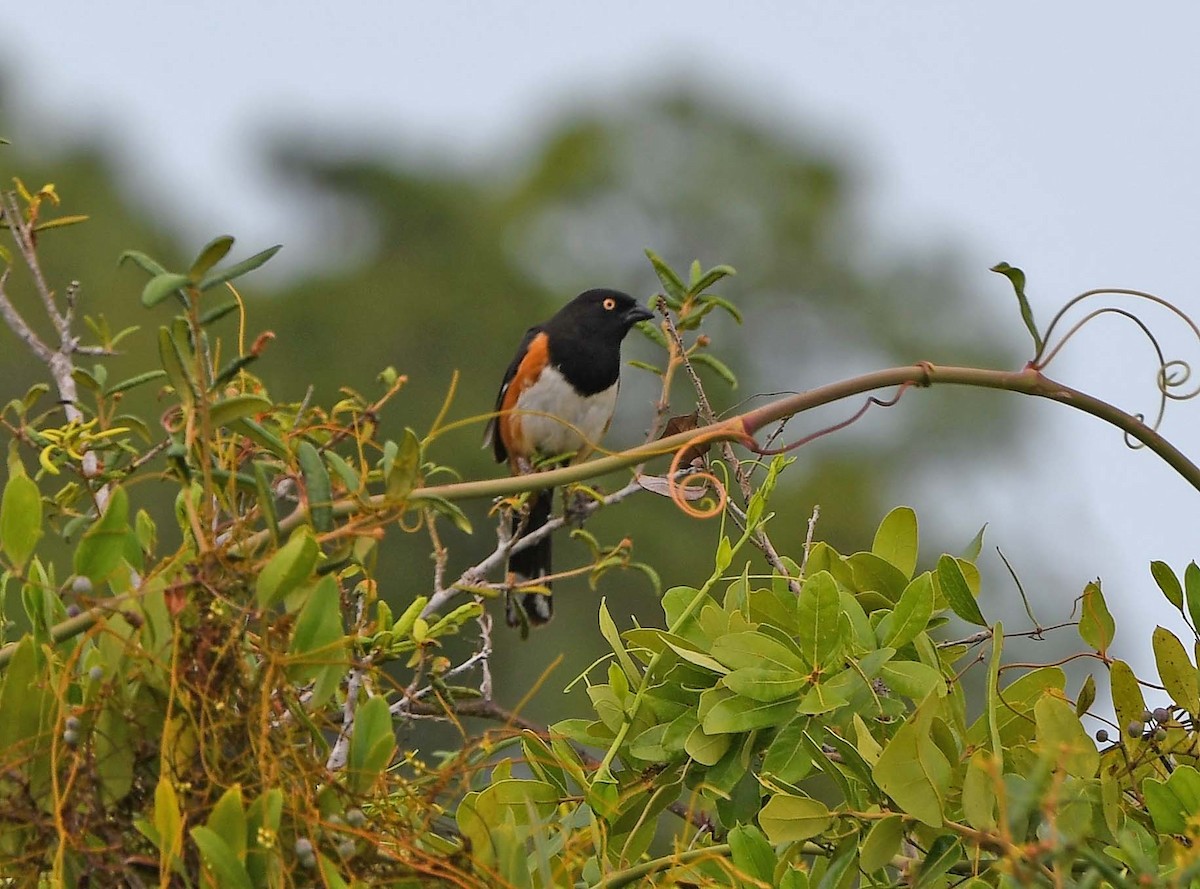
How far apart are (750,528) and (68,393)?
1227 mm

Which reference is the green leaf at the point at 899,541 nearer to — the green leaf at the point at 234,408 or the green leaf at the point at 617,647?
the green leaf at the point at 617,647

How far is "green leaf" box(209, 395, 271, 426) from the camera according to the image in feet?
5.20

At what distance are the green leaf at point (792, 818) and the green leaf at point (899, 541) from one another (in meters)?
0.47

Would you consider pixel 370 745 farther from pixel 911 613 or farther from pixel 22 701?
pixel 911 613

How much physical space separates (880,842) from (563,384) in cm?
431

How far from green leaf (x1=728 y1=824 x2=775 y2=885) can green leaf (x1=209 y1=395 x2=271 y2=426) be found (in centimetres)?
75

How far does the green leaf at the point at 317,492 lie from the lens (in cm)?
159

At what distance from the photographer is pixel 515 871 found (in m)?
1.60

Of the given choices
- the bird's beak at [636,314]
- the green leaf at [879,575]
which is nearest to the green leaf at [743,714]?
the green leaf at [879,575]

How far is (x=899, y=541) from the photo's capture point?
2.27 metres

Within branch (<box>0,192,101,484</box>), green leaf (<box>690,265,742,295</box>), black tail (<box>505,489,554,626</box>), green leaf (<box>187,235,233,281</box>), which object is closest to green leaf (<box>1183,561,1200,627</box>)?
green leaf (<box>690,265,742,295</box>)

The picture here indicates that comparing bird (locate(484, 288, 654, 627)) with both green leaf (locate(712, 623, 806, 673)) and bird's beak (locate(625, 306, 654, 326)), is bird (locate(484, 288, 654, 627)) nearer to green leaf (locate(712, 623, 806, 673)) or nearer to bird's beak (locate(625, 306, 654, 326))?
bird's beak (locate(625, 306, 654, 326))

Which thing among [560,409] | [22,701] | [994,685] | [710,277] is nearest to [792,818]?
[994,685]

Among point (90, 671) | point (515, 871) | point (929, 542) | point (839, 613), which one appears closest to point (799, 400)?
point (839, 613)
